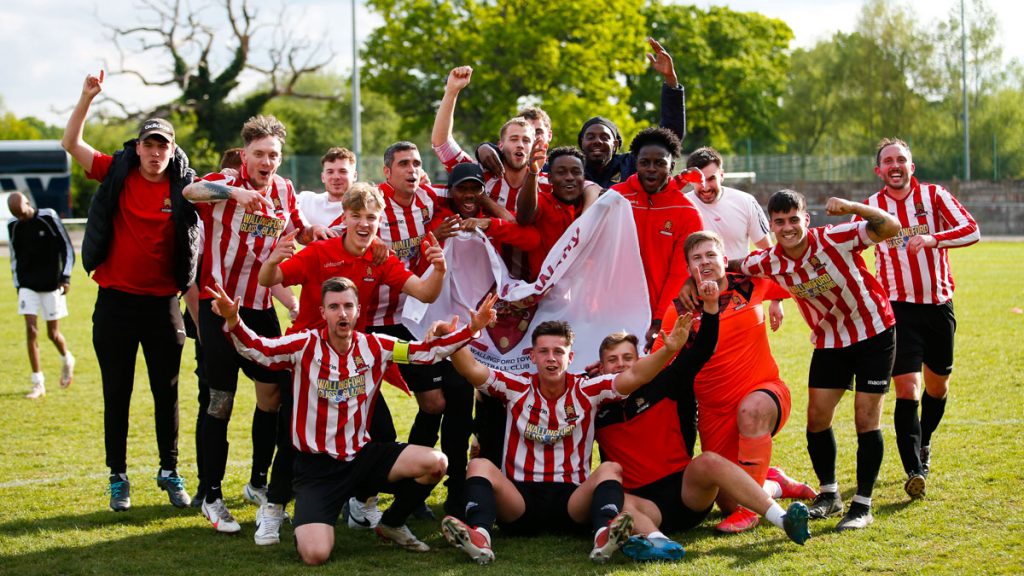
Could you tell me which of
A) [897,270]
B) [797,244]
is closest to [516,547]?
[797,244]

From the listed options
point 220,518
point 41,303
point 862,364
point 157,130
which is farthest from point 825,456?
point 41,303

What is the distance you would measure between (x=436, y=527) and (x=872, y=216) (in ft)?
9.69

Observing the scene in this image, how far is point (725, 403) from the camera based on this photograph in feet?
19.0

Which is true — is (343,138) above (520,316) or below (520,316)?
above

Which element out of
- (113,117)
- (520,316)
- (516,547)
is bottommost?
(516,547)

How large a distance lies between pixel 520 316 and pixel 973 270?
18.5 meters

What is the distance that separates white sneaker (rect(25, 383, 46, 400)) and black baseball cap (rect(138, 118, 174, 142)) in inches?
211

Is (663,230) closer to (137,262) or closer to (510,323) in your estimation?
(510,323)

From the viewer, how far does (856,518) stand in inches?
216

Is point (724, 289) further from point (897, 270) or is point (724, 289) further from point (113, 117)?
point (113, 117)

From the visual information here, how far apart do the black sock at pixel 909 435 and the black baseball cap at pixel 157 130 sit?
458 cm

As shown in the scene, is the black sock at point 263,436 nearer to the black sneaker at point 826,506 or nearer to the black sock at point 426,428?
the black sock at point 426,428

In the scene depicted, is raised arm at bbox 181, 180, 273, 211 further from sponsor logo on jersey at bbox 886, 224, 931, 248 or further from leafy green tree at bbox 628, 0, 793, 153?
leafy green tree at bbox 628, 0, 793, 153

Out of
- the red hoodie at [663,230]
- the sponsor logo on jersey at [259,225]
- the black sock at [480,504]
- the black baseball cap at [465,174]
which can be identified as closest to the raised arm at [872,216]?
the red hoodie at [663,230]
